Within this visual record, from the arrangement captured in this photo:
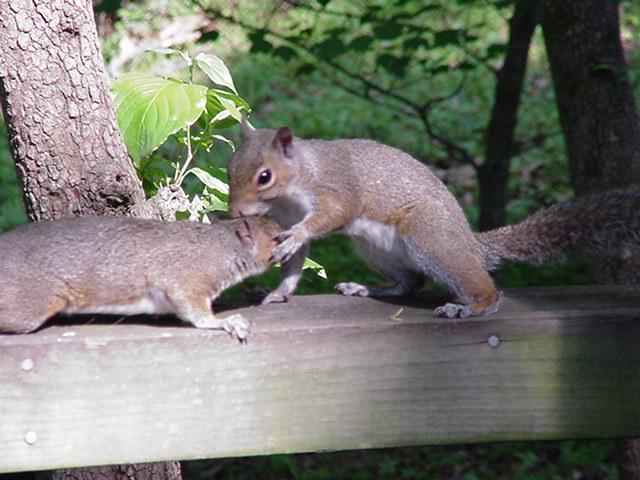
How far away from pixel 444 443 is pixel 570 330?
0.98 feet

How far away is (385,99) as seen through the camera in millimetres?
9461

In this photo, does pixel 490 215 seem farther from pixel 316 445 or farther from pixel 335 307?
pixel 316 445

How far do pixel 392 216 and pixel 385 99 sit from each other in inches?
272

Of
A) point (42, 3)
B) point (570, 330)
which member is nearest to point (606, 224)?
point (570, 330)

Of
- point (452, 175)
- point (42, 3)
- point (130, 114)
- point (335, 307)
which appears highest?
point (42, 3)

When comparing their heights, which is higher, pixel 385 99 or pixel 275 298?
pixel 275 298

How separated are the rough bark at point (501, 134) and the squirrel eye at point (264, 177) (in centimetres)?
290

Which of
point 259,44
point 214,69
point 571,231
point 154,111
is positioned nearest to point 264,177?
point 214,69

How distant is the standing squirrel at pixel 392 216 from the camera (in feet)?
7.98

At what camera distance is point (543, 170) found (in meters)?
7.82

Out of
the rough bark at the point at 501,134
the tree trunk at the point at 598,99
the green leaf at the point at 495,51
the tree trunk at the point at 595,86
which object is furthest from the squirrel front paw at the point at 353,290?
the rough bark at the point at 501,134

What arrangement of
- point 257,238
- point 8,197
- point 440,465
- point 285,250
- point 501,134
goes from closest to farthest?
point 257,238, point 285,250, point 440,465, point 501,134, point 8,197

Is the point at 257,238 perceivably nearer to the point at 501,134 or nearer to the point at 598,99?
the point at 598,99

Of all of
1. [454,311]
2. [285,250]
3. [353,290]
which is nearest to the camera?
[454,311]
